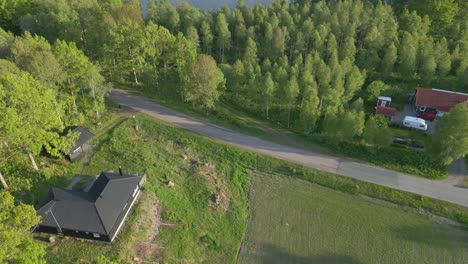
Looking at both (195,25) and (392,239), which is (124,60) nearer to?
(195,25)

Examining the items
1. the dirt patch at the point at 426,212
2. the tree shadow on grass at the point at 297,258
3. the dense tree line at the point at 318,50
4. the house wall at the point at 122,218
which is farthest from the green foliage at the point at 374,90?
the house wall at the point at 122,218

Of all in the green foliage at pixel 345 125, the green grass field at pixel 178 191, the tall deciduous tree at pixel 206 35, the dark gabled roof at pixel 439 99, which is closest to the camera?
the green grass field at pixel 178 191

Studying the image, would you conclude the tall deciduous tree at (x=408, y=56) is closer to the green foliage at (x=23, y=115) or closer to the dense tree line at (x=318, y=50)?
the dense tree line at (x=318, y=50)

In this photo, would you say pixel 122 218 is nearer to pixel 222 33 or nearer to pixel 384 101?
pixel 384 101

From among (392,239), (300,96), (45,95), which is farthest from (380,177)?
(45,95)

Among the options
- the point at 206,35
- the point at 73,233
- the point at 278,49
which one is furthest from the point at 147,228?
the point at 206,35
